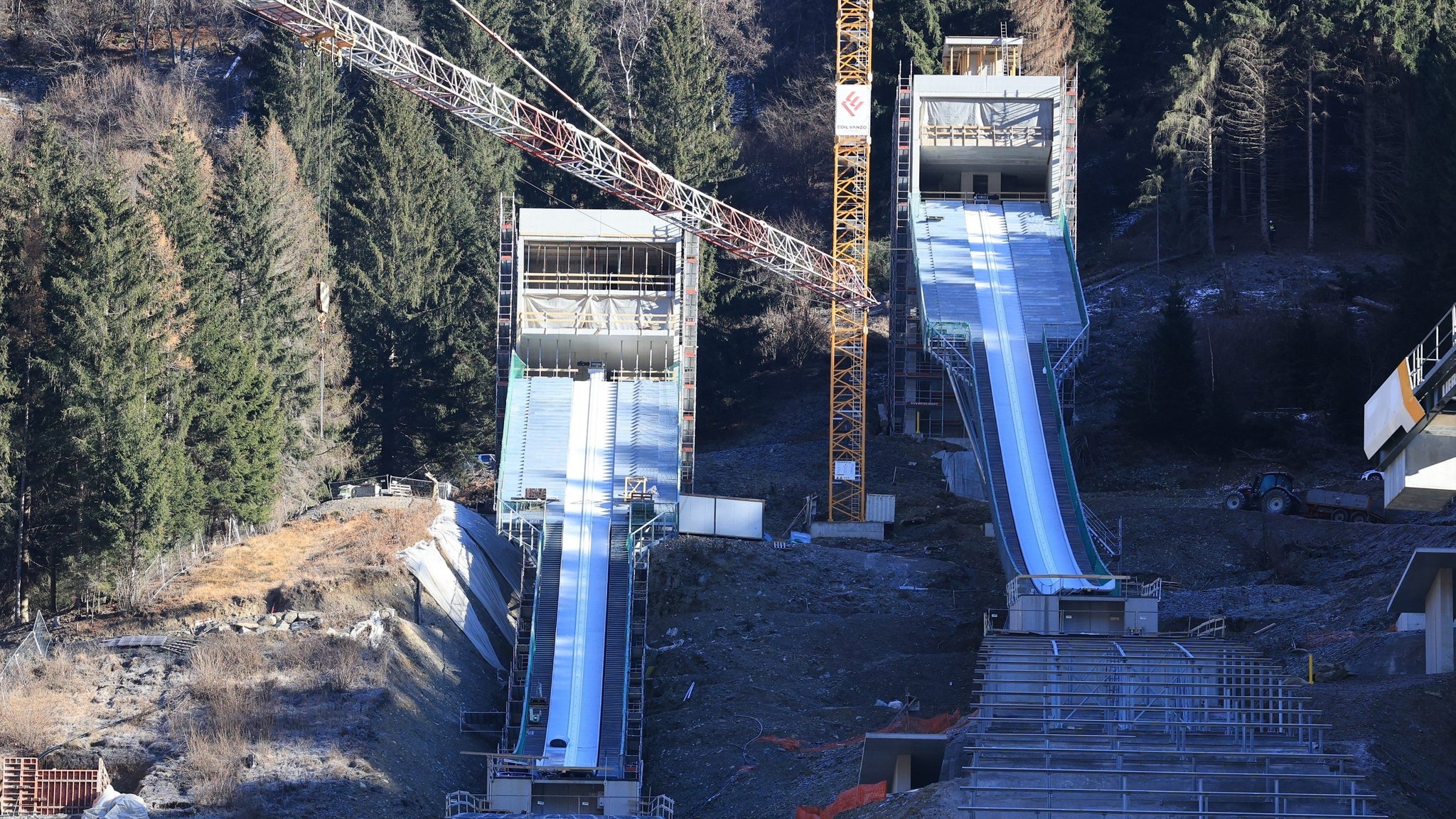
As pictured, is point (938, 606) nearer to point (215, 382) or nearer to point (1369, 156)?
point (215, 382)

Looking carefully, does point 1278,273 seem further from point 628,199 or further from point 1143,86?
point 628,199

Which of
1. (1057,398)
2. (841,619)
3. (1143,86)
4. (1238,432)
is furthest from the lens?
(1143,86)

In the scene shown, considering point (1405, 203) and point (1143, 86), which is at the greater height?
point (1143, 86)

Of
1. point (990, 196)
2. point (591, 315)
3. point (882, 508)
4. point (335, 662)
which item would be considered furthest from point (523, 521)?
point (990, 196)

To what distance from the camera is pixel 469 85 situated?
5497 cm

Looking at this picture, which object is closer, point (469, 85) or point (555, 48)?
point (469, 85)

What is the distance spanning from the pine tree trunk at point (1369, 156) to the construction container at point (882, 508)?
23201 millimetres

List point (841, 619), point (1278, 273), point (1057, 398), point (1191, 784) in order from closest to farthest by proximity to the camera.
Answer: point (1191, 784), point (841, 619), point (1057, 398), point (1278, 273)

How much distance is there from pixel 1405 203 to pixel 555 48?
3271 centimetres

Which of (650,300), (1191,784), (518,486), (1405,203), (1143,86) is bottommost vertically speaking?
(1191,784)

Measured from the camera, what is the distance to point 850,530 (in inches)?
2203

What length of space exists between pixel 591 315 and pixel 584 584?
37.9 feet

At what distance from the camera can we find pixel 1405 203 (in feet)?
202

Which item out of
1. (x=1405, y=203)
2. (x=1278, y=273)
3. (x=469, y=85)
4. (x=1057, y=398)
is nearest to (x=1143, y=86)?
(x=1278, y=273)
